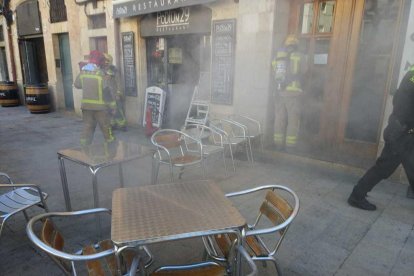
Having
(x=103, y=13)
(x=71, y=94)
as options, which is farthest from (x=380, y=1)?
(x=71, y=94)

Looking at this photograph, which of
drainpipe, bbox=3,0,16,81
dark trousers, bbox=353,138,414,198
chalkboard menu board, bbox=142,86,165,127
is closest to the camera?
dark trousers, bbox=353,138,414,198

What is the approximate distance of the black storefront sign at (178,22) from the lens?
19.6 feet

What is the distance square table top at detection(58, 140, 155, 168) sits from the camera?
282 centimetres

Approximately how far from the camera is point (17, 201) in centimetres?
273

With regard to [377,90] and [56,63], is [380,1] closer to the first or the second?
[377,90]

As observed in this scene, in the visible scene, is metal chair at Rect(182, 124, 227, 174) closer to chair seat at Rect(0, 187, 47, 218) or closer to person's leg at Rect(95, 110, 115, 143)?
person's leg at Rect(95, 110, 115, 143)

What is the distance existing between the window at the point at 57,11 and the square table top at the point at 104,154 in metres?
7.83

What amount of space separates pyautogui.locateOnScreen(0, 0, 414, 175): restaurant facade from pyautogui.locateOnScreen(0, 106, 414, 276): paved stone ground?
32.1 inches

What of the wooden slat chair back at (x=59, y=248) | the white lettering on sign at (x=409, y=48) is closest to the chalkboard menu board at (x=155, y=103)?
the white lettering on sign at (x=409, y=48)

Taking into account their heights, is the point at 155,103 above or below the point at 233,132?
above

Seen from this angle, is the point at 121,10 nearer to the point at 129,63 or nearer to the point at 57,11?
the point at 129,63

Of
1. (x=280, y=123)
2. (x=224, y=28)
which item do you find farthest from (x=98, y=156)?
(x=224, y=28)

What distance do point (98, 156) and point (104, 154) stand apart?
9 cm

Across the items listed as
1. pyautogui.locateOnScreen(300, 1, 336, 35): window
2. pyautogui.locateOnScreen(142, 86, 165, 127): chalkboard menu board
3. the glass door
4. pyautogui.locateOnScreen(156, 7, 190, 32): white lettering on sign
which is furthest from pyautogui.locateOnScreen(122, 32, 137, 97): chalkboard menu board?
pyautogui.locateOnScreen(300, 1, 336, 35): window
